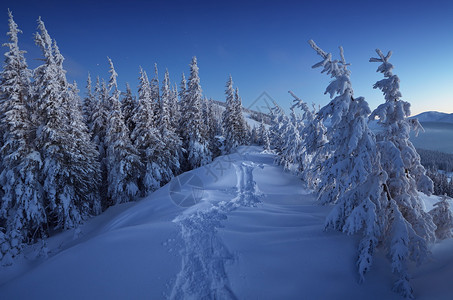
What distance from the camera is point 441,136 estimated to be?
617 feet

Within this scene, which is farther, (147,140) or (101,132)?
(101,132)

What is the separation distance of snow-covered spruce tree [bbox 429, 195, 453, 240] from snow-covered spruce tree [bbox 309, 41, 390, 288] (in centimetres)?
249

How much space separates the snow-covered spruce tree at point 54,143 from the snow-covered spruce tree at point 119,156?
159 inches

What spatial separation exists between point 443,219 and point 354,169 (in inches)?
158

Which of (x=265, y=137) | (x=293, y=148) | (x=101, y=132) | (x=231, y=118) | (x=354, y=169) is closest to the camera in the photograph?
(x=354, y=169)

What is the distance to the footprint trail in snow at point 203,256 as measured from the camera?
555 centimetres

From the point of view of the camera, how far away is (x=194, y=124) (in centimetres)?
2812

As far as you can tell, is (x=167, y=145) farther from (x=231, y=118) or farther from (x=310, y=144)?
(x=310, y=144)

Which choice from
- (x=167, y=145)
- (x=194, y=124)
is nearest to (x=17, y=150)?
(x=167, y=145)

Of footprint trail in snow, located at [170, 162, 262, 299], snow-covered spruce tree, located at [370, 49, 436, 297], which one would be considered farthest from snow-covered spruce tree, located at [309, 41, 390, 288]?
footprint trail in snow, located at [170, 162, 262, 299]

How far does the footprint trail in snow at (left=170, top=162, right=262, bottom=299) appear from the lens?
5.55m

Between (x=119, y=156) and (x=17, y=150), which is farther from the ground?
(x=17, y=150)

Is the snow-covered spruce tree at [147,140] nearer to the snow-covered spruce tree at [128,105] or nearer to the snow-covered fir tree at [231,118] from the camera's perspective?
the snow-covered spruce tree at [128,105]

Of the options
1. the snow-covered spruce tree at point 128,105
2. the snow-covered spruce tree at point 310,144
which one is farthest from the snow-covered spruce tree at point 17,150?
the snow-covered spruce tree at point 310,144
